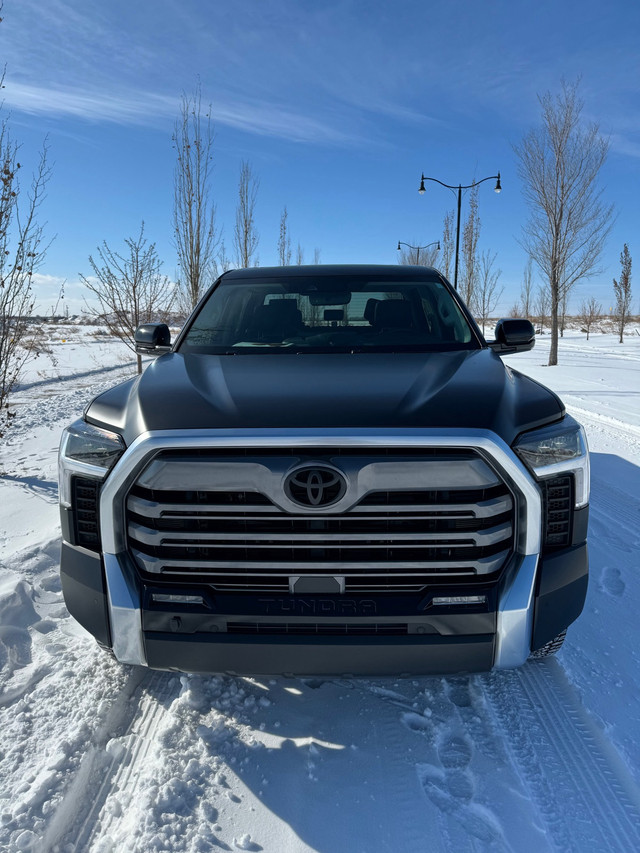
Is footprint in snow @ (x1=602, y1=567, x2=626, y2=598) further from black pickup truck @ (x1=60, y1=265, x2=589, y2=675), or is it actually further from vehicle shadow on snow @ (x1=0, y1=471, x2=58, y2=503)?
vehicle shadow on snow @ (x1=0, y1=471, x2=58, y2=503)

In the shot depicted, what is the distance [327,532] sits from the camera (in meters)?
2.04

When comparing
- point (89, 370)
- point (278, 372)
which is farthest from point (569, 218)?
point (278, 372)

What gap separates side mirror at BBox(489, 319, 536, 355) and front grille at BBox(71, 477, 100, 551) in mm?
2485

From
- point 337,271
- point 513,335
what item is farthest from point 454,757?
point 337,271

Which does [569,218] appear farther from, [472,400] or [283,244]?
[472,400]

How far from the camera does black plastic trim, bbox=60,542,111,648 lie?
215 cm

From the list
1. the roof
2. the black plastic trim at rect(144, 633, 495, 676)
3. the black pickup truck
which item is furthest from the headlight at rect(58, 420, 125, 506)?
the roof

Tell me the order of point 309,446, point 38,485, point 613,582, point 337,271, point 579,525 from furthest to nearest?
point 38,485
point 337,271
point 613,582
point 579,525
point 309,446

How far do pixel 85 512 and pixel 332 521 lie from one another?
926mm

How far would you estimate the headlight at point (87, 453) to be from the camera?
2.17m

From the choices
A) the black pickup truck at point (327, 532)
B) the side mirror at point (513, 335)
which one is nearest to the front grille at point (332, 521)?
the black pickup truck at point (327, 532)

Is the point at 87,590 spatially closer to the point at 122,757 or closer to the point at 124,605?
the point at 124,605

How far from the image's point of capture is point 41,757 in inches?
87.5

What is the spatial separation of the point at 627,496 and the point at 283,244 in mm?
21775
